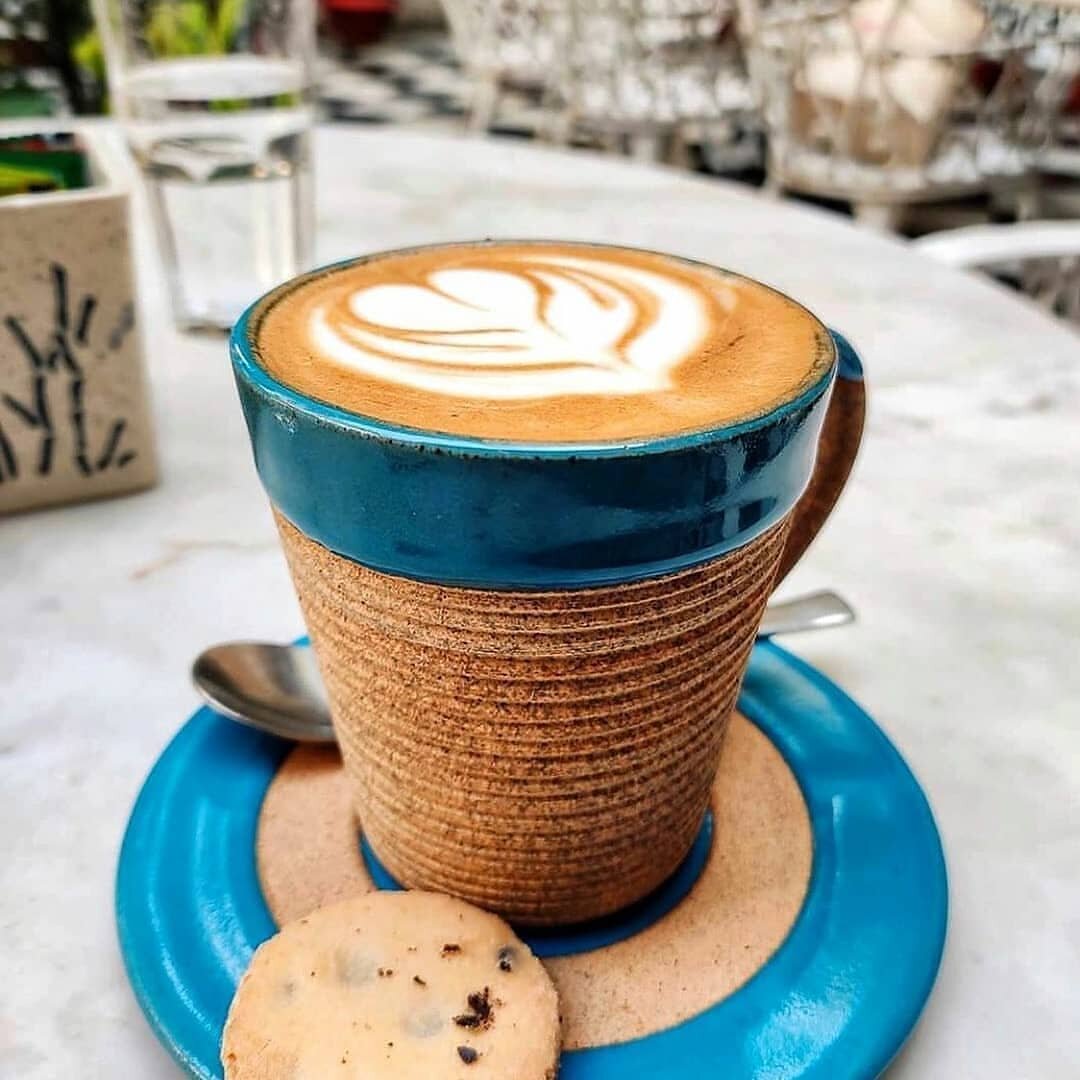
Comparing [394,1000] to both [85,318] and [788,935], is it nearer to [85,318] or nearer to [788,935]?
[788,935]

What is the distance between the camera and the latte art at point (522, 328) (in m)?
0.26

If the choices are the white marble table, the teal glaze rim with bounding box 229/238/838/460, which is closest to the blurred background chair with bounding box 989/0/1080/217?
the white marble table

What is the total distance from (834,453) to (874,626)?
16 centimetres

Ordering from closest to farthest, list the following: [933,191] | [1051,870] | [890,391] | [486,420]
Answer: [486,420] < [1051,870] < [890,391] < [933,191]

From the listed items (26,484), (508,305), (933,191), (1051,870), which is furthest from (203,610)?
(933,191)

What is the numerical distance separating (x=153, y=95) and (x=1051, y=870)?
664mm

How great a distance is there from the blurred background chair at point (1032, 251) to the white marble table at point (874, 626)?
0.12 ft

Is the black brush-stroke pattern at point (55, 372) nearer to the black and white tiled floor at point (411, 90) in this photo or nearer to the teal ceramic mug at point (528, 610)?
the teal ceramic mug at point (528, 610)

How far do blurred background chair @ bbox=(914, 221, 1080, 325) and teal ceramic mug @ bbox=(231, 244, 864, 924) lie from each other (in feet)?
1.89

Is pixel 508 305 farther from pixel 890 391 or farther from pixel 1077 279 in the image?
pixel 1077 279

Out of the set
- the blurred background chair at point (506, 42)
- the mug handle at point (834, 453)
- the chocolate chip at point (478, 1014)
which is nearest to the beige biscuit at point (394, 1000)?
the chocolate chip at point (478, 1014)

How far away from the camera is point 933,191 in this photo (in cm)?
179

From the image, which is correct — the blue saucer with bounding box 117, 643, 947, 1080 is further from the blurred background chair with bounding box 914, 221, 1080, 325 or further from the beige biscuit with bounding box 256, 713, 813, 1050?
the blurred background chair with bounding box 914, 221, 1080, 325

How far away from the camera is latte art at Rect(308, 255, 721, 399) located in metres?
0.26
